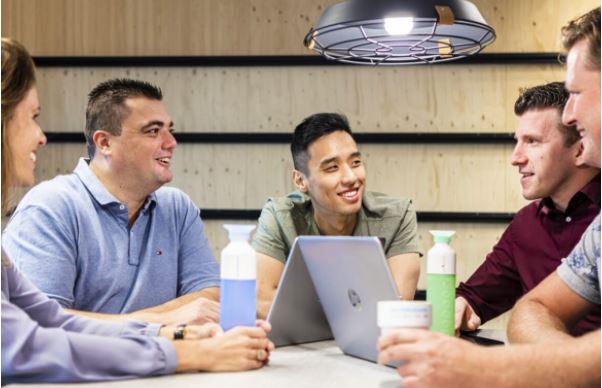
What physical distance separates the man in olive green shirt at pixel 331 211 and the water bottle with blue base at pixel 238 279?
3.30 feet

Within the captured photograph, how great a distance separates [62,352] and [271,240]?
1.44 meters

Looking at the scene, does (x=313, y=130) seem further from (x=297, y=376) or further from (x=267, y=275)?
(x=297, y=376)

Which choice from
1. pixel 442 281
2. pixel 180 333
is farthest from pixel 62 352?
pixel 442 281

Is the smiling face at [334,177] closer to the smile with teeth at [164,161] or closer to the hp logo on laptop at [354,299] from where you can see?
the smile with teeth at [164,161]

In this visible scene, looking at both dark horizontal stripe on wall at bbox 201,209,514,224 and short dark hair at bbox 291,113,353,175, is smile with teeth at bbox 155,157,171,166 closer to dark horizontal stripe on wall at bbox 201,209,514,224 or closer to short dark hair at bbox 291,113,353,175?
short dark hair at bbox 291,113,353,175

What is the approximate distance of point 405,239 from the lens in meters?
2.93

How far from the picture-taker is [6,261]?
5.33 feet

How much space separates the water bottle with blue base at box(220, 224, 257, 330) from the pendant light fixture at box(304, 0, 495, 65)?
34.4 inches

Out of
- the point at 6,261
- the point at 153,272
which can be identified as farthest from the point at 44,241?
the point at 6,261

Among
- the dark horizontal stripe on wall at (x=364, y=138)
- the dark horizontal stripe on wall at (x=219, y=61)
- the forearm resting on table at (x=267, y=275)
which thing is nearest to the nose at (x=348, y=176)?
the forearm resting on table at (x=267, y=275)

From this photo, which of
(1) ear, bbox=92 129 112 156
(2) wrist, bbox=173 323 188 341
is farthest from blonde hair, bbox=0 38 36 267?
(1) ear, bbox=92 129 112 156

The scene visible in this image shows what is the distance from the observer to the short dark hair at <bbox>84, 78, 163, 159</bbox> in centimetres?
279

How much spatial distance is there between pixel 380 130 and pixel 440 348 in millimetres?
3285

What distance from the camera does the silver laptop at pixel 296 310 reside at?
189cm
